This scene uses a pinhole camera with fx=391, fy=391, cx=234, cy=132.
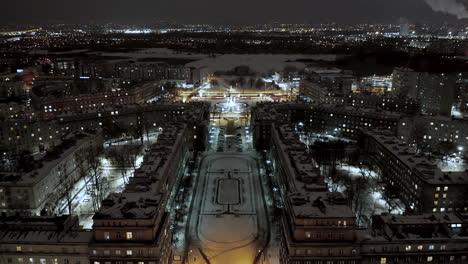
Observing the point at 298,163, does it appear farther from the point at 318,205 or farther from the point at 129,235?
the point at 129,235

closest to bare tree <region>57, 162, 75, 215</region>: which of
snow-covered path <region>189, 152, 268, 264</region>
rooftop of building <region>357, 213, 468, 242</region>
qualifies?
snow-covered path <region>189, 152, 268, 264</region>

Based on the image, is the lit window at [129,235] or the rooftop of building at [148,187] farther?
the rooftop of building at [148,187]

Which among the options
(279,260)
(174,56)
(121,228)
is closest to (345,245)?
(279,260)

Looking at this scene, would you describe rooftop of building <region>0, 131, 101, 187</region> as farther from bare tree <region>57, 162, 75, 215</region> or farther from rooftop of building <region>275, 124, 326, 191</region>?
rooftop of building <region>275, 124, 326, 191</region>

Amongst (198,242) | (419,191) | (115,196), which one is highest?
(115,196)

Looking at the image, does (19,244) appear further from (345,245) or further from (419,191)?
(419,191)

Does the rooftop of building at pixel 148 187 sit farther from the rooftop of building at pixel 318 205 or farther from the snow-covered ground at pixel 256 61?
the snow-covered ground at pixel 256 61

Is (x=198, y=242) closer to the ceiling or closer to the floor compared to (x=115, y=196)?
closer to the floor

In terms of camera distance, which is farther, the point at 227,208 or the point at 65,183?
the point at 65,183

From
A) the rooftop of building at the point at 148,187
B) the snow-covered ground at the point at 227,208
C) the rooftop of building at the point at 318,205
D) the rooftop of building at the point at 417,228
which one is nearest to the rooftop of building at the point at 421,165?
the rooftop of building at the point at 417,228

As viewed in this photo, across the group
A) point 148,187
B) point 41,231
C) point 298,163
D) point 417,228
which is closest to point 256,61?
point 298,163

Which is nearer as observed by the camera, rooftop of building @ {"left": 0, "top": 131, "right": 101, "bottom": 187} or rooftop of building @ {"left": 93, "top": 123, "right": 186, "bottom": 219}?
rooftop of building @ {"left": 93, "top": 123, "right": 186, "bottom": 219}
